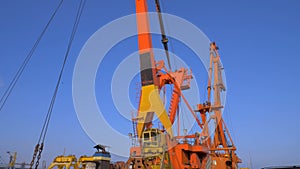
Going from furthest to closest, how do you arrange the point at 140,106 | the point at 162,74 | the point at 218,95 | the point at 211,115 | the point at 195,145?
the point at 218,95
the point at 211,115
the point at 162,74
the point at 195,145
the point at 140,106

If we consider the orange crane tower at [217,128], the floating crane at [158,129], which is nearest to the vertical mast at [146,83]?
the floating crane at [158,129]

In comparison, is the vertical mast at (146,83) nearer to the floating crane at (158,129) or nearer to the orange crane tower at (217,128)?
the floating crane at (158,129)

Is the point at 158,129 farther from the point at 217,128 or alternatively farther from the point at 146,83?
the point at 217,128

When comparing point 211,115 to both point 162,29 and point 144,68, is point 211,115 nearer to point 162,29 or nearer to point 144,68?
point 162,29

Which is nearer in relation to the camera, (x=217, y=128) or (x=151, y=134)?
(x=151, y=134)

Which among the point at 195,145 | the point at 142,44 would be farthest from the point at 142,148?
the point at 142,44

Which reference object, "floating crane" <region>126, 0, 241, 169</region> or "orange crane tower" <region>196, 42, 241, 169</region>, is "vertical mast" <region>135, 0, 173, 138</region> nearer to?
"floating crane" <region>126, 0, 241, 169</region>

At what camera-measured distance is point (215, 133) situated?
30.6m

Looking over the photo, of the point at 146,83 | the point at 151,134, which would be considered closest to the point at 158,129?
the point at 151,134

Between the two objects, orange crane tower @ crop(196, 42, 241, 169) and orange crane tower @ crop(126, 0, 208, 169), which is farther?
orange crane tower @ crop(196, 42, 241, 169)

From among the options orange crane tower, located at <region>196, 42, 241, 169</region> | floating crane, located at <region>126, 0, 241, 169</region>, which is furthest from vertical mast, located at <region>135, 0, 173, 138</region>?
orange crane tower, located at <region>196, 42, 241, 169</region>

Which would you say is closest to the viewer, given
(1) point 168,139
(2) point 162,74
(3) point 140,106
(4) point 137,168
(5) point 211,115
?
(4) point 137,168

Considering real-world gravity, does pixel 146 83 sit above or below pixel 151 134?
above

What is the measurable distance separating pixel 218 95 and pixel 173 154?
1852cm
